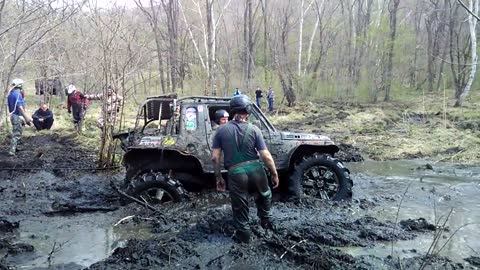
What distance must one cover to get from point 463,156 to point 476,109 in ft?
40.3

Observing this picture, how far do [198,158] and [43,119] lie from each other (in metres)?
10.1

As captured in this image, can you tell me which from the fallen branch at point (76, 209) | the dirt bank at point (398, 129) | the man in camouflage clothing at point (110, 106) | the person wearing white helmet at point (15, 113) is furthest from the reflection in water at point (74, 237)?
the dirt bank at point (398, 129)

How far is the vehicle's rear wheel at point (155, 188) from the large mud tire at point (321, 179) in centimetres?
185

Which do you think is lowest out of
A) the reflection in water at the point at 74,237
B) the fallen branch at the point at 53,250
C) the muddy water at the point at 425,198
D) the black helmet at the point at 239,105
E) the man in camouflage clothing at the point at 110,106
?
the muddy water at the point at 425,198

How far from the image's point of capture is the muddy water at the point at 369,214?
5680 mm

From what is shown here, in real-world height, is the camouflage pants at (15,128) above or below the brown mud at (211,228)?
above

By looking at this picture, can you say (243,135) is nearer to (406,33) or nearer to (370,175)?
(370,175)

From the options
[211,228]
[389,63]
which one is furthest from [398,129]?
[389,63]

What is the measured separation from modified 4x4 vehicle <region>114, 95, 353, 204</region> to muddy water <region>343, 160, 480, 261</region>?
0.96 m

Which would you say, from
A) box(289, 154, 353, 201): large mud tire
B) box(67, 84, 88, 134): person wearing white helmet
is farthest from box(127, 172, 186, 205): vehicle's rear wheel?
box(67, 84, 88, 134): person wearing white helmet

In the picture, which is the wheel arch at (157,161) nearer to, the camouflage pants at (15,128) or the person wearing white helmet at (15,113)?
the person wearing white helmet at (15,113)

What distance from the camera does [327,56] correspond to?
113 ft

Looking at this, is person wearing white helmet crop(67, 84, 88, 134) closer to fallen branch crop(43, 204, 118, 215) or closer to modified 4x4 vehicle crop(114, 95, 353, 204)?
modified 4x4 vehicle crop(114, 95, 353, 204)

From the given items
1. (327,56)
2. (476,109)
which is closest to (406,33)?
(327,56)
